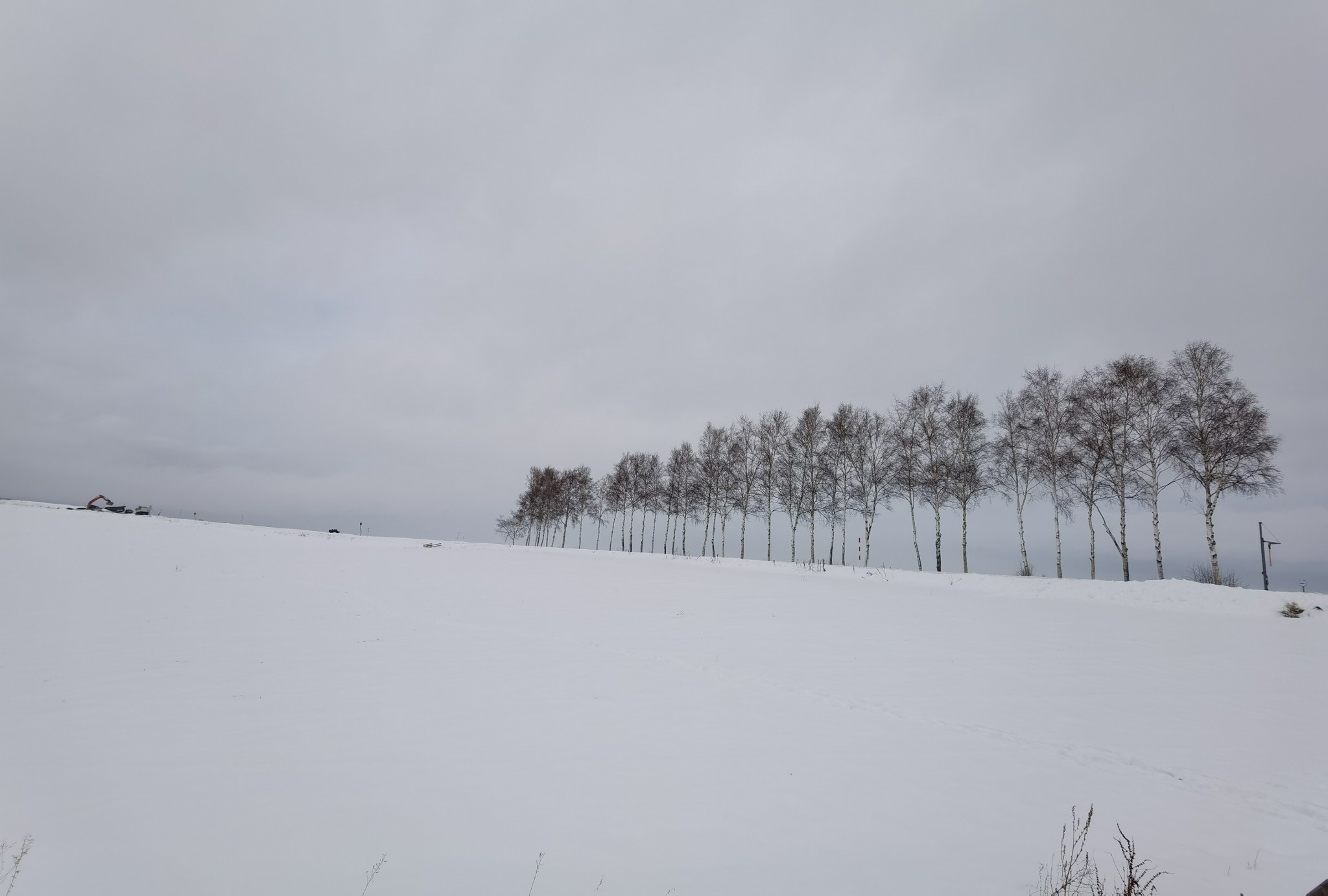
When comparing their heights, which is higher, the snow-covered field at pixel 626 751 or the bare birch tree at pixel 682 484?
the bare birch tree at pixel 682 484

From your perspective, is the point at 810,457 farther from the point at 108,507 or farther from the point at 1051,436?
the point at 108,507

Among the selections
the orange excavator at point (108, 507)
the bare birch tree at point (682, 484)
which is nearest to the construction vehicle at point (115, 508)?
the orange excavator at point (108, 507)

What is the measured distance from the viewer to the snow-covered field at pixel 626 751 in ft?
15.4

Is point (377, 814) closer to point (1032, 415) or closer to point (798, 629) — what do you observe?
point (798, 629)

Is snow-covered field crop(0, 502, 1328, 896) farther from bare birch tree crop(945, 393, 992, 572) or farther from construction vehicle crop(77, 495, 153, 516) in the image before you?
construction vehicle crop(77, 495, 153, 516)

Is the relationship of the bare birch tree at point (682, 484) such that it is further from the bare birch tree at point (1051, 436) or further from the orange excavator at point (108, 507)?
the orange excavator at point (108, 507)

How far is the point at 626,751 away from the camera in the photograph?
689cm

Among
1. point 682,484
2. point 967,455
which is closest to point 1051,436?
point 967,455

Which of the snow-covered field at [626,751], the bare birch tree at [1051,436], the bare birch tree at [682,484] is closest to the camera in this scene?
the snow-covered field at [626,751]

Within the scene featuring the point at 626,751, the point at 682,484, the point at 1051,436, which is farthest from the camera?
the point at 682,484

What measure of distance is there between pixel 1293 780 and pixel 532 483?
2632 inches

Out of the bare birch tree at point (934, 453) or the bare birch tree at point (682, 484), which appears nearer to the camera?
the bare birch tree at point (934, 453)

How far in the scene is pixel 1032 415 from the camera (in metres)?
33.8

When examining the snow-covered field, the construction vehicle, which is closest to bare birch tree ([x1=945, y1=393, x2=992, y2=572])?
the snow-covered field
